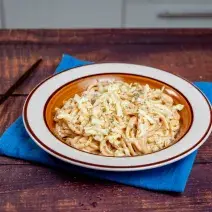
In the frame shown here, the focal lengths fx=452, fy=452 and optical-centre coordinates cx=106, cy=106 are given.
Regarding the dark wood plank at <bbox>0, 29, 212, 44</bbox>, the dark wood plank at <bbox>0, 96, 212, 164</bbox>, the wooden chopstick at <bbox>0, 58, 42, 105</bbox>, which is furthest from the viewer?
the dark wood plank at <bbox>0, 29, 212, 44</bbox>

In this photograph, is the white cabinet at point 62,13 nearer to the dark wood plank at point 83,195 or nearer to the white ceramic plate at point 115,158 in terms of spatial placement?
the white ceramic plate at point 115,158

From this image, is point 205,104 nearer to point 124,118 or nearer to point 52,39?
point 124,118

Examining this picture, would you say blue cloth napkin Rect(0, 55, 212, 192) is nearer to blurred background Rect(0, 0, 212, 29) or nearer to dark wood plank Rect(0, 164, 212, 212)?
dark wood plank Rect(0, 164, 212, 212)

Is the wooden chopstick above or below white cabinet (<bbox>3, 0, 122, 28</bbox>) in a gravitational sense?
above

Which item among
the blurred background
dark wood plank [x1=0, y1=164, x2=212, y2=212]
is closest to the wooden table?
dark wood plank [x1=0, y1=164, x2=212, y2=212]

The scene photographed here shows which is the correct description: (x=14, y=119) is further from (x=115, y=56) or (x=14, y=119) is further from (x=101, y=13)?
(x=101, y=13)

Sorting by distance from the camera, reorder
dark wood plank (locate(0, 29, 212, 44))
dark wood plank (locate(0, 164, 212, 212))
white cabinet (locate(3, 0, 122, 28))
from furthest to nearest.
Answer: white cabinet (locate(3, 0, 122, 28)), dark wood plank (locate(0, 29, 212, 44)), dark wood plank (locate(0, 164, 212, 212))
